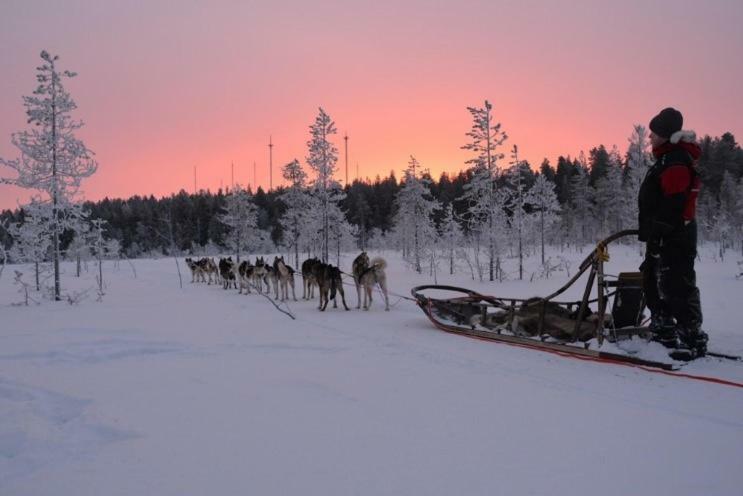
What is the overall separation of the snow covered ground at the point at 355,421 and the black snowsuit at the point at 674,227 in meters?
0.64

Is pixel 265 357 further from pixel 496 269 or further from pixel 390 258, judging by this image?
pixel 390 258

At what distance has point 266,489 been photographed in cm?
253

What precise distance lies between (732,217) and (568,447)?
47.3m

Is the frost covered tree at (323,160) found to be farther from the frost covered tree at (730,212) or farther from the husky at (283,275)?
the frost covered tree at (730,212)

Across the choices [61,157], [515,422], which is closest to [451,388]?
[515,422]

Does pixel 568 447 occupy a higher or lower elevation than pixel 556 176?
lower

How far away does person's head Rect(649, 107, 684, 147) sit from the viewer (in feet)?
15.9

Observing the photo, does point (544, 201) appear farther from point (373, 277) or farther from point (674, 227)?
point (674, 227)

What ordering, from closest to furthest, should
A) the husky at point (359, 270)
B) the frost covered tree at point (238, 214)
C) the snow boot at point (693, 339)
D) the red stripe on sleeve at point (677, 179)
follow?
the red stripe on sleeve at point (677, 179) < the snow boot at point (693, 339) < the husky at point (359, 270) < the frost covered tree at point (238, 214)

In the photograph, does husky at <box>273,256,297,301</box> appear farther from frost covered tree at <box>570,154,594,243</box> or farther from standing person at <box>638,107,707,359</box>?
→ frost covered tree at <box>570,154,594,243</box>

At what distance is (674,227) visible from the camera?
4.71 metres

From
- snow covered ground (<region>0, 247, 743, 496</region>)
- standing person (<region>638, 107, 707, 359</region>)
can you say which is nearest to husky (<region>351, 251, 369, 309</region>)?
snow covered ground (<region>0, 247, 743, 496</region>)

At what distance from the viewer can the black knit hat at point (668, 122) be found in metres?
4.84

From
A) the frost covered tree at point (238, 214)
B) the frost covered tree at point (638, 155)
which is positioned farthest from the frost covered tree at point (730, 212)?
the frost covered tree at point (238, 214)
